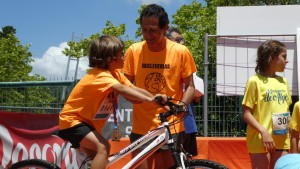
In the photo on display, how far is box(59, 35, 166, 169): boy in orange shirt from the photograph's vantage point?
14.1ft

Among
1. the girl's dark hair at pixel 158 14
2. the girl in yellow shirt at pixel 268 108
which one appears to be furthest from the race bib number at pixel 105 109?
the girl in yellow shirt at pixel 268 108

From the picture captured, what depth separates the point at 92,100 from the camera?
4.35 meters

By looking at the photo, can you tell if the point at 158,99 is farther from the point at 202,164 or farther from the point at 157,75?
the point at 202,164

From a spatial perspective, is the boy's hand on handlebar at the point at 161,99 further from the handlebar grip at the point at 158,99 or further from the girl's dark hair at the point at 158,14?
the girl's dark hair at the point at 158,14

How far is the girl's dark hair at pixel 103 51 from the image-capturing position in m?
4.38

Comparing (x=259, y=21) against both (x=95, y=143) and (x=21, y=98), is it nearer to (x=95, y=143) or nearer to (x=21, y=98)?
(x=21, y=98)

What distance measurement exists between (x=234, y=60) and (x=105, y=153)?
13.3 ft

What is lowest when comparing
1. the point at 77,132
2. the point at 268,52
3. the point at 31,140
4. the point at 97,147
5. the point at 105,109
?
the point at 31,140

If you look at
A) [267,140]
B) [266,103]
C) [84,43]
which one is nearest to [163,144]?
[267,140]

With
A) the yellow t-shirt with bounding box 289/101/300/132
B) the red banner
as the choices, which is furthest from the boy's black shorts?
the red banner

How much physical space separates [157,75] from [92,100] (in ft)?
1.90

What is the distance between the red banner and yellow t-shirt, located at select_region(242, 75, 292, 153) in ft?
11.7

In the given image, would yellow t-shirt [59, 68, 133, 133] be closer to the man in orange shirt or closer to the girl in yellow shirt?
the man in orange shirt

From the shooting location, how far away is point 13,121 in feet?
23.7
